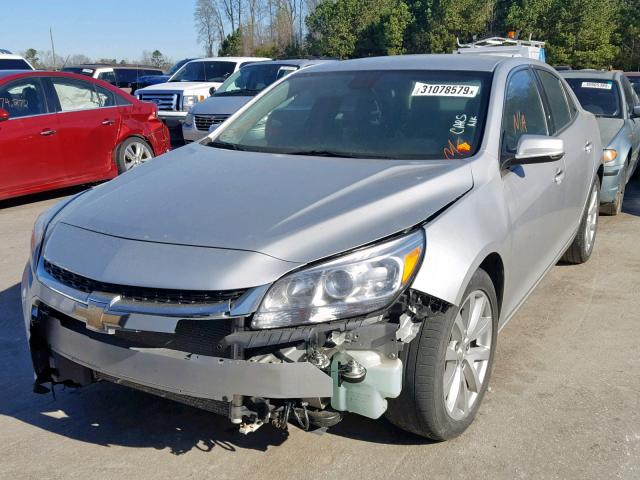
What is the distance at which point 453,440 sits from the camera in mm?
3168

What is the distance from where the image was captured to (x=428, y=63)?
428cm

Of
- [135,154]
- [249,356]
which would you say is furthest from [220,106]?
[249,356]

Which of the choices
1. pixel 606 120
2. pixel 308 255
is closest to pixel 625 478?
pixel 308 255

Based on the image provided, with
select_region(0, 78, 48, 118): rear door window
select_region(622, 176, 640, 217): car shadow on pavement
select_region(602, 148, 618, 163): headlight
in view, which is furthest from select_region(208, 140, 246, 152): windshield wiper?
select_region(622, 176, 640, 217): car shadow on pavement

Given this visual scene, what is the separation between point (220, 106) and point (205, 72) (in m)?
4.27

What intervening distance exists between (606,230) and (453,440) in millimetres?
4606

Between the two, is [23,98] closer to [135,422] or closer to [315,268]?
[135,422]

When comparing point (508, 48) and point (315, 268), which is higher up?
point (508, 48)

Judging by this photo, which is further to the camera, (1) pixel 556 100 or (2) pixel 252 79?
(2) pixel 252 79

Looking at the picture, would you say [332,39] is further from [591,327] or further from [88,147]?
[591,327]

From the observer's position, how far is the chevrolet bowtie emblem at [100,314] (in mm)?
2666

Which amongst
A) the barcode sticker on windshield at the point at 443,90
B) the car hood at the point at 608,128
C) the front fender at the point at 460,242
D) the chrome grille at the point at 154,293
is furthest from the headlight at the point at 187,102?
the chrome grille at the point at 154,293

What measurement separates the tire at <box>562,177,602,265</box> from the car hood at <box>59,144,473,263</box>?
247cm

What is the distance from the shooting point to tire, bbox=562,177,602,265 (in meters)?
5.47
